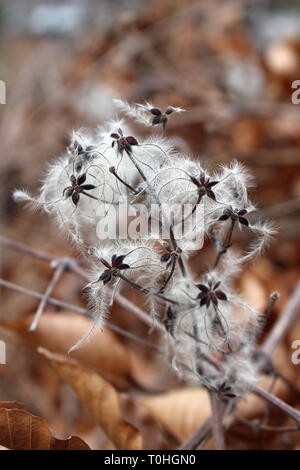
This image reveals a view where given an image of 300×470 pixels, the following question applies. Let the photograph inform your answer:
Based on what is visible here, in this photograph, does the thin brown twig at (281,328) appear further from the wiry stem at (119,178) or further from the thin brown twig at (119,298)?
the wiry stem at (119,178)

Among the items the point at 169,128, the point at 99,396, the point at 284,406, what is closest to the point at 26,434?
the point at 99,396

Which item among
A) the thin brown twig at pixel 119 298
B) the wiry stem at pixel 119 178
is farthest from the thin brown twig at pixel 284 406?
the wiry stem at pixel 119 178

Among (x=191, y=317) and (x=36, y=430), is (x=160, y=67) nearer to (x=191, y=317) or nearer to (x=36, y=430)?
(x=191, y=317)

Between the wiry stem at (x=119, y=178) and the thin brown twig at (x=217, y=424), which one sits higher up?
the wiry stem at (x=119, y=178)

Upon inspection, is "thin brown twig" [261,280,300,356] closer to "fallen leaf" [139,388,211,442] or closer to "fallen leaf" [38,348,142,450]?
"fallen leaf" [139,388,211,442]

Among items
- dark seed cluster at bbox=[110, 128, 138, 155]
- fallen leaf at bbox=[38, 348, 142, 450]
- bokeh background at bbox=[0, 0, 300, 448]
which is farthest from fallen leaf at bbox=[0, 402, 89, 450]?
dark seed cluster at bbox=[110, 128, 138, 155]

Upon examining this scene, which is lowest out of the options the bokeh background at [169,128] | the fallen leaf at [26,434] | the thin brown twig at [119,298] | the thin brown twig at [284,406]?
the fallen leaf at [26,434]

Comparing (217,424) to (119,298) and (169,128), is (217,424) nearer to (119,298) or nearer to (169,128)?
(119,298)

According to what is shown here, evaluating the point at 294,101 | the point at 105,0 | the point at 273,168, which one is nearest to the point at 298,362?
the point at 273,168
